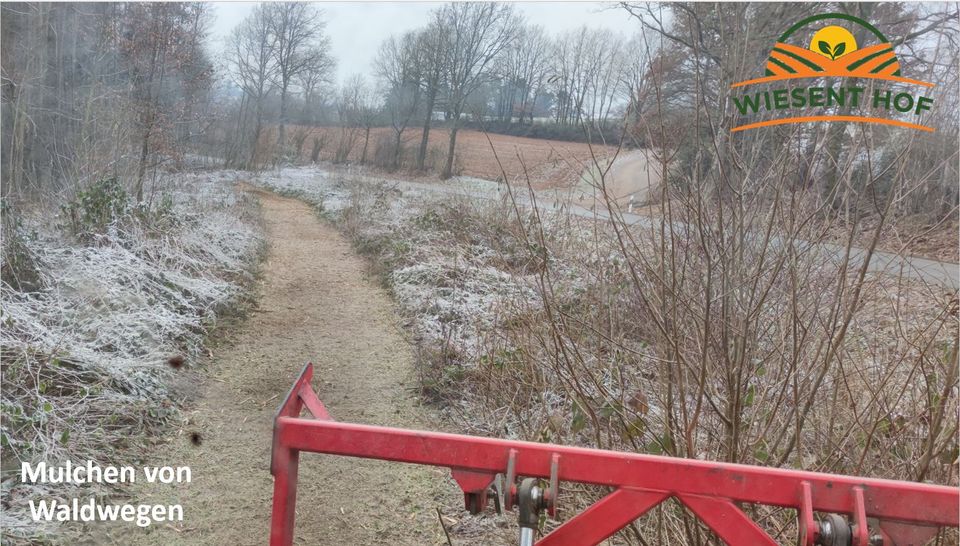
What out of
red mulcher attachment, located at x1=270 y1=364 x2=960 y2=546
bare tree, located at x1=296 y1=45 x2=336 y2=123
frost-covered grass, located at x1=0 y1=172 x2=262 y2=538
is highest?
bare tree, located at x1=296 y1=45 x2=336 y2=123

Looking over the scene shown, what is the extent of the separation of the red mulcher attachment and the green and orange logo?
1.24m

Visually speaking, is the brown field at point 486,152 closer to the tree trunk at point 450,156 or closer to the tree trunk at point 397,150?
the tree trunk at point 397,150

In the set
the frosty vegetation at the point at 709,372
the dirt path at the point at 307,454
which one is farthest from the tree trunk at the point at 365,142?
the frosty vegetation at the point at 709,372

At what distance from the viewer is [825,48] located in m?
2.73

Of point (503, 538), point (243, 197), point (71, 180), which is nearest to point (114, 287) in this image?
point (71, 180)

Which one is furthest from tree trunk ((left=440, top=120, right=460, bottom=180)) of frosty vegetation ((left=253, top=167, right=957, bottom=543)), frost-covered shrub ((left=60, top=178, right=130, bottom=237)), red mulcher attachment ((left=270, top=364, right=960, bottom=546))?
red mulcher attachment ((left=270, top=364, right=960, bottom=546))

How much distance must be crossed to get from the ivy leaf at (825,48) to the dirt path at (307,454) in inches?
117

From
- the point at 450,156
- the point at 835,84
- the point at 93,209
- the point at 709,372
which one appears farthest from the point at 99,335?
the point at 450,156

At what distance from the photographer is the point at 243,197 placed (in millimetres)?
15180

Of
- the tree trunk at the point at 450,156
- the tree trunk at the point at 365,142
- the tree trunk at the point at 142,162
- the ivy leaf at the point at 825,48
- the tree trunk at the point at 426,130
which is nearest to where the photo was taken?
the ivy leaf at the point at 825,48

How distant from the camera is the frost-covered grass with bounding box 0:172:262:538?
348 cm

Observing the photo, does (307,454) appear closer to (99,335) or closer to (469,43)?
(99,335)

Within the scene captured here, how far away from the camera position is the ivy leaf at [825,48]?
2.67 metres

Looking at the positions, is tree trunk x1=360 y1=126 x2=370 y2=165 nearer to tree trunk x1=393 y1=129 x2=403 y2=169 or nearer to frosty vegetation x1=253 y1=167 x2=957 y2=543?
tree trunk x1=393 y1=129 x2=403 y2=169
